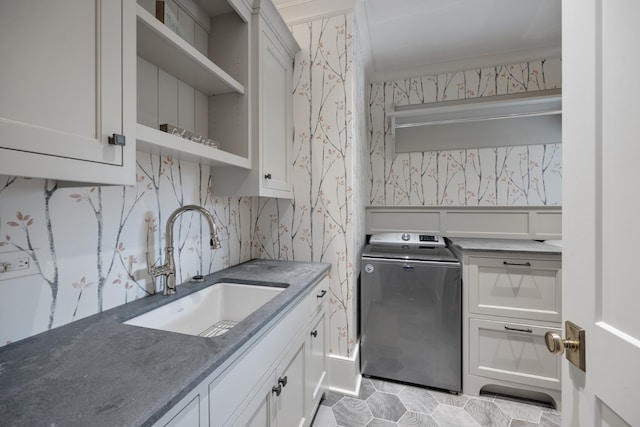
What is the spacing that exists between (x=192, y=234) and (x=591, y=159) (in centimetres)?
151

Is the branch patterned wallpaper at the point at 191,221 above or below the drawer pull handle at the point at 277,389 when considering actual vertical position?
above

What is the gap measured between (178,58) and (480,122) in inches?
98.0

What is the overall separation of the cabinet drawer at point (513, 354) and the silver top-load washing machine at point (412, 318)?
12 cm

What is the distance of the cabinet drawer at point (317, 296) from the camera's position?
1.42m

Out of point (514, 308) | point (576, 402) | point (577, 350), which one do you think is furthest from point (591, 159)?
point (514, 308)

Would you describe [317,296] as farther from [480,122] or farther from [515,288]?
[480,122]

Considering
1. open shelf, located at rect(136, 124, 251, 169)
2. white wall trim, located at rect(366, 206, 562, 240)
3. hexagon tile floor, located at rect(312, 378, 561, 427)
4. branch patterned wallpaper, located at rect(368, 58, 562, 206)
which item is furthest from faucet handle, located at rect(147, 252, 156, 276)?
branch patterned wallpaper, located at rect(368, 58, 562, 206)

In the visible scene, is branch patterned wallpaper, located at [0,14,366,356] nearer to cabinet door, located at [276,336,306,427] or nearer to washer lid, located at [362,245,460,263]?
washer lid, located at [362,245,460,263]

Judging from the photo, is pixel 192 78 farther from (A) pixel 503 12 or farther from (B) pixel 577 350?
(A) pixel 503 12

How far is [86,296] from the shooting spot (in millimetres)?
916

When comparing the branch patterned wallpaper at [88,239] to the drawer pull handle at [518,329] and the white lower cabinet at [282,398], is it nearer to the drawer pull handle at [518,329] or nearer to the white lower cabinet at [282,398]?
the white lower cabinet at [282,398]

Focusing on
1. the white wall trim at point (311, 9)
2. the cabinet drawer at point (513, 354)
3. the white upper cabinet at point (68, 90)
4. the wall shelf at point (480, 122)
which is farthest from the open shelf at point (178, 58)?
the cabinet drawer at point (513, 354)

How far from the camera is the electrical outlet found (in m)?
0.72

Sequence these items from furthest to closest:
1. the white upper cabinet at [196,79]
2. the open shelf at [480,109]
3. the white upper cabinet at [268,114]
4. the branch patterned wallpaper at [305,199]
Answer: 1. the open shelf at [480,109]
2. the white upper cabinet at [268,114]
3. the white upper cabinet at [196,79]
4. the branch patterned wallpaper at [305,199]
